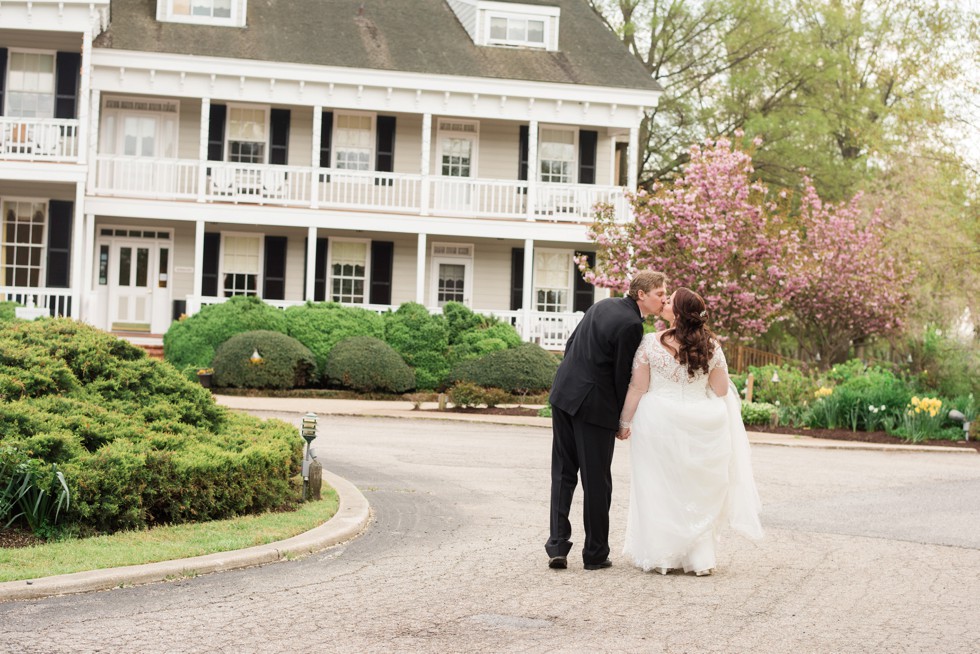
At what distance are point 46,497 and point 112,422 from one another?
1.40 metres

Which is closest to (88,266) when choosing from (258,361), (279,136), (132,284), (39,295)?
(39,295)

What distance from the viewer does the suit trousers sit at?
8117 mm

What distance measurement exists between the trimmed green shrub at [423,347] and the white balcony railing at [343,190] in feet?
14.9

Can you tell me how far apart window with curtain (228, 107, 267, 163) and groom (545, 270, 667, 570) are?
78.7 ft

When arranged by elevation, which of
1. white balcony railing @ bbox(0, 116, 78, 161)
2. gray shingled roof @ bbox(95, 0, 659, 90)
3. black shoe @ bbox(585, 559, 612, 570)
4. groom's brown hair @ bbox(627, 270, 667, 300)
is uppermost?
gray shingled roof @ bbox(95, 0, 659, 90)

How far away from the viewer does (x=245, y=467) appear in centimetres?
933

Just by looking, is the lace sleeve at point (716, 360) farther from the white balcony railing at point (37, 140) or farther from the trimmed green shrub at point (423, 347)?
the white balcony railing at point (37, 140)

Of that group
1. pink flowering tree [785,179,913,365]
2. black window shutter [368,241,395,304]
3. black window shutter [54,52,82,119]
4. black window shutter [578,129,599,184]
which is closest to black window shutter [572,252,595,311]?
black window shutter [578,129,599,184]

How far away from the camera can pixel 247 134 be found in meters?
31.1

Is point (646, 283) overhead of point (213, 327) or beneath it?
overhead

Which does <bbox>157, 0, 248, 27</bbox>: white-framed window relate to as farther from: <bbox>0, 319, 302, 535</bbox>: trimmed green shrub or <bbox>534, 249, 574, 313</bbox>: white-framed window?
<bbox>0, 319, 302, 535</bbox>: trimmed green shrub

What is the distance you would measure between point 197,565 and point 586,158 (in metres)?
26.0

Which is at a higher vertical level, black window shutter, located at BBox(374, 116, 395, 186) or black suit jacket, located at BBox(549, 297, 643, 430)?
black window shutter, located at BBox(374, 116, 395, 186)

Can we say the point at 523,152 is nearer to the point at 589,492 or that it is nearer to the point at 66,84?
the point at 66,84
